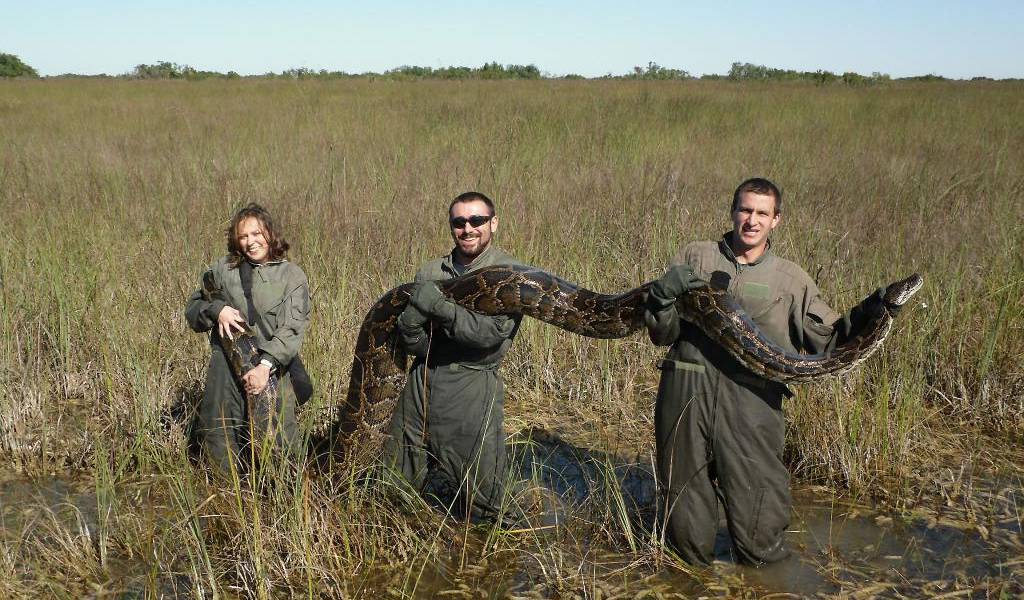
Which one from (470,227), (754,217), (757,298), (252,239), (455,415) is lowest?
(455,415)

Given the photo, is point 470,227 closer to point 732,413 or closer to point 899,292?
point 732,413

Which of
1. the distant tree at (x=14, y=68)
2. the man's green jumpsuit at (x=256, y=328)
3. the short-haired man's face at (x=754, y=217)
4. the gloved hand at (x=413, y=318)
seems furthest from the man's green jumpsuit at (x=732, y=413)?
the distant tree at (x=14, y=68)

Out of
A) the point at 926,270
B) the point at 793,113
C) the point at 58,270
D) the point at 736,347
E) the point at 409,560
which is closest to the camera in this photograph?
the point at 736,347

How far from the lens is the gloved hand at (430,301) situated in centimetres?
406

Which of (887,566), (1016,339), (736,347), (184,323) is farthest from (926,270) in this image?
(184,323)

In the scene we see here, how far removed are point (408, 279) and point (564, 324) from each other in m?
3.02

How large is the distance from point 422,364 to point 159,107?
52.9ft

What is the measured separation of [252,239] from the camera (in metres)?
4.62

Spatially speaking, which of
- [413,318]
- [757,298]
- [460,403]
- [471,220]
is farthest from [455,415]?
[757,298]

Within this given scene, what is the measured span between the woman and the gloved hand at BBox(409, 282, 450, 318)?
993mm

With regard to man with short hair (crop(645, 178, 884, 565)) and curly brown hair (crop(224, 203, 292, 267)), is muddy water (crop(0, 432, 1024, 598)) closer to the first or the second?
man with short hair (crop(645, 178, 884, 565))

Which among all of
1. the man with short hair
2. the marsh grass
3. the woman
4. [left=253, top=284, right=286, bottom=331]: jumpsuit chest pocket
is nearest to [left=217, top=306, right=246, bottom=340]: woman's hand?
the woman

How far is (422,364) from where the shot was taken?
14.4ft

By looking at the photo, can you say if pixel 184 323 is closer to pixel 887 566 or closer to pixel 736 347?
pixel 736 347
